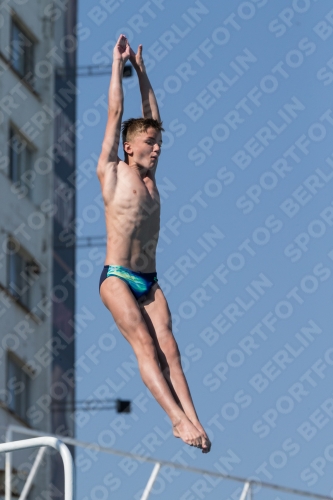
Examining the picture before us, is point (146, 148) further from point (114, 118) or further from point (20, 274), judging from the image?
point (20, 274)

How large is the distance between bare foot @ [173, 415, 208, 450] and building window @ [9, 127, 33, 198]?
1620cm

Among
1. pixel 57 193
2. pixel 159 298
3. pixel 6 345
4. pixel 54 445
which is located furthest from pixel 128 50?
pixel 57 193

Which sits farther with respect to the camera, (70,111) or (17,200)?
(70,111)

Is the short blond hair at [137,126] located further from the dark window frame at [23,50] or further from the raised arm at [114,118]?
the dark window frame at [23,50]

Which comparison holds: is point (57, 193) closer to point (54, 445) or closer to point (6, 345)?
point (6, 345)

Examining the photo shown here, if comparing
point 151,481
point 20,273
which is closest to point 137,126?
point 151,481

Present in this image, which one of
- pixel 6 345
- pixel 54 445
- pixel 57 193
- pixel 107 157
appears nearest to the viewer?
pixel 54 445

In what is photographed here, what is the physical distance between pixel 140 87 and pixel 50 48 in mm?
17269

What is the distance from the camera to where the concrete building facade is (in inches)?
965

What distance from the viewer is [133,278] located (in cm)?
993

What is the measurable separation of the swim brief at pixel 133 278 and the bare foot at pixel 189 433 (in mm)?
1200

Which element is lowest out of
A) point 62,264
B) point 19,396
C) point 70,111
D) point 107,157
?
point 19,396

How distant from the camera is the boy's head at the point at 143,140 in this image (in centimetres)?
998

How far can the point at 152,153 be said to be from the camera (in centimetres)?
1001
